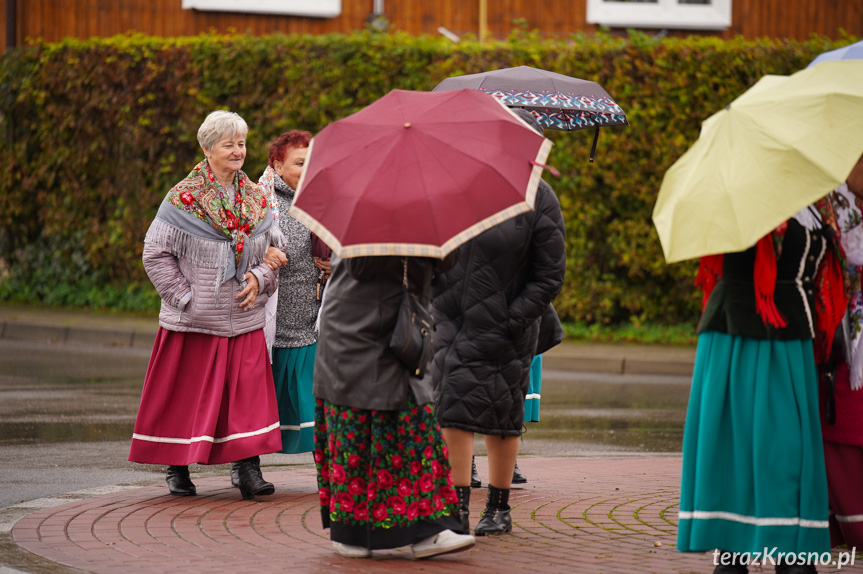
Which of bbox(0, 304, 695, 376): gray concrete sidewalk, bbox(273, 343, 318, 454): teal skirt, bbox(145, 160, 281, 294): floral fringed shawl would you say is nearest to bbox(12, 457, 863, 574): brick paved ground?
bbox(273, 343, 318, 454): teal skirt

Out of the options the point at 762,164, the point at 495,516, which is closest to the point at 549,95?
the point at 495,516

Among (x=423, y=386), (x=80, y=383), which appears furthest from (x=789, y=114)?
(x=80, y=383)

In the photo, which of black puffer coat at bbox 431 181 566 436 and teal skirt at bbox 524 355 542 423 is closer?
black puffer coat at bbox 431 181 566 436

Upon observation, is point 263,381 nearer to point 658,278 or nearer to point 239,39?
point 658,278

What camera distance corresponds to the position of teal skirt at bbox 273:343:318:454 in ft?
22.5

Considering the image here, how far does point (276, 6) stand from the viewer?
18.6 meters

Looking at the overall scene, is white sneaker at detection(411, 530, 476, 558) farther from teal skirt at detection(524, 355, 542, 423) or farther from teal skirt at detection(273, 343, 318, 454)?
teal skirt at detection(524, 355, 542, 423)

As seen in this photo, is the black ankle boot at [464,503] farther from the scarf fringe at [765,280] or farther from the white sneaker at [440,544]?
the scarf fringe at [765,280]

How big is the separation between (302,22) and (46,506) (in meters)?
13.7

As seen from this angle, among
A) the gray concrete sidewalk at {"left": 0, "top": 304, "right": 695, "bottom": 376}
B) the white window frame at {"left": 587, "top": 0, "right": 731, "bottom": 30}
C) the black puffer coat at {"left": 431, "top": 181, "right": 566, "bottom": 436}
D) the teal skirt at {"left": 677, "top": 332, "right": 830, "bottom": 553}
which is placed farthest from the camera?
the white window frame at {"left": 587, "top": 0, "right": 731, "bottom": 30}

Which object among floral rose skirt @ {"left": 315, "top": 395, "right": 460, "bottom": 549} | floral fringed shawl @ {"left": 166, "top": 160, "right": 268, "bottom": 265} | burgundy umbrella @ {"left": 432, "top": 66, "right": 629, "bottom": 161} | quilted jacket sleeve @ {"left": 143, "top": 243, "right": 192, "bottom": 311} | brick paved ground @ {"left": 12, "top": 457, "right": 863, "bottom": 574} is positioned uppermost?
burgundy umbrella @ {"left": 432, "top": 66, "right": 629, "bottom": 161}

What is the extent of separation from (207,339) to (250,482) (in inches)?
32.0

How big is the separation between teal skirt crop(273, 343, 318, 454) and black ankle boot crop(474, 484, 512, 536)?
149 cm

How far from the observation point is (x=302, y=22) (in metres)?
18.8
